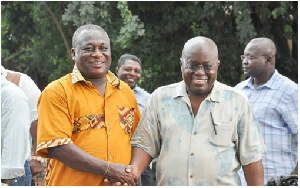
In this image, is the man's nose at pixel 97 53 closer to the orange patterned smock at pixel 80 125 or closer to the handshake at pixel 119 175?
the orange patterned smock at pixel 80 125

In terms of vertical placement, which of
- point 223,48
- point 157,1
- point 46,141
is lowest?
point 46,141

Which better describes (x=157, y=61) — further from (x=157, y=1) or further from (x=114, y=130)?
(x=114, y=130)

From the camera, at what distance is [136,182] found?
13.8 ft

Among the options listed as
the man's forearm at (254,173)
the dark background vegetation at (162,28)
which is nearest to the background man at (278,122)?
the man's forearm at (254,173)

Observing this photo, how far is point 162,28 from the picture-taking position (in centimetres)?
1330

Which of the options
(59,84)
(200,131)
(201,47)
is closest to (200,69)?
(201,47)

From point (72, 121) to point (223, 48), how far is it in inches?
353

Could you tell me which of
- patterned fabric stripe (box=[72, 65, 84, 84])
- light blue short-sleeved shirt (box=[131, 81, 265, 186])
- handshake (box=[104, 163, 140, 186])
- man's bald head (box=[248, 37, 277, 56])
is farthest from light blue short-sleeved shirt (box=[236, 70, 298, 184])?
patterned fabric stripe (box=[72, 65, 84, 84])

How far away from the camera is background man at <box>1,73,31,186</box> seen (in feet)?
14.9

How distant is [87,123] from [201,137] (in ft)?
2.29

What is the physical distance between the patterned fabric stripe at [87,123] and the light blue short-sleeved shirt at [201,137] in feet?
0.94

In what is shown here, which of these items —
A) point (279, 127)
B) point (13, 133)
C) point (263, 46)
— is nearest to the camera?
point (13, 133)

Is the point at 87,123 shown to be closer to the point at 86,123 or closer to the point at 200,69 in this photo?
the point at 86,123

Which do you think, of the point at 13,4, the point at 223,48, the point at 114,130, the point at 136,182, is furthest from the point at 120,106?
the point at 13,4
